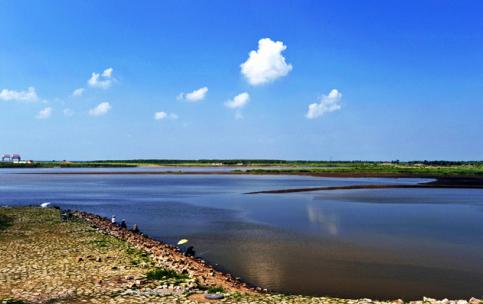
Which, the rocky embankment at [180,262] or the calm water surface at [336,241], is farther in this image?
the calm water surface at [336,241]

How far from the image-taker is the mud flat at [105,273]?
15070 millimetres

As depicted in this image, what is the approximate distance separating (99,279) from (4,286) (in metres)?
3.33

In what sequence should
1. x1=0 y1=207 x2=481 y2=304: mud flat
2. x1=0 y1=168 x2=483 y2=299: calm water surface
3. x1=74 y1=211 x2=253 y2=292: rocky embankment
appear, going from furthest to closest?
1. x1=0 y1=168 x2=483 y2=299: calm water surface
2. x1=74 y1=211 x2=253 y2=292: rocky embankment
3. x1=0 y1=207 x2=481 y2=304: mud flat

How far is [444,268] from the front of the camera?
2216 cm

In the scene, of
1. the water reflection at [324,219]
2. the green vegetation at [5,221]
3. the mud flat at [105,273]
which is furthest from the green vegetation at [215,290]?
the green vegetation at [5,221]

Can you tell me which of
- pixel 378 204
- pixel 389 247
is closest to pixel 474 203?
pixel 378 204

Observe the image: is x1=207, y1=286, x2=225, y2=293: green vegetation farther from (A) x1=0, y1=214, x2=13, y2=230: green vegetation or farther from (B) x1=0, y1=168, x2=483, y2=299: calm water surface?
(A) x1=0, y1=214, x2=13, y2=230: green vegetation

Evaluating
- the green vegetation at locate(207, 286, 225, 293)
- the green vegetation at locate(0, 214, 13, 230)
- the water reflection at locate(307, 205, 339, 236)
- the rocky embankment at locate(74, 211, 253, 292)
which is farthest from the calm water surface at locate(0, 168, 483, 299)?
the green vegetation at locate(0, 214, 13, 230)

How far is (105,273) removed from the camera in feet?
60.5

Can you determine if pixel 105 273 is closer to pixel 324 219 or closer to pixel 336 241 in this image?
pixel 336 241

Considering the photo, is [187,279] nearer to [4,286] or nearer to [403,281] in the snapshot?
[4,286]

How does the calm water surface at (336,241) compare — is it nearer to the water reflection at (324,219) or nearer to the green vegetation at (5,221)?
the water reflection at (324,219)

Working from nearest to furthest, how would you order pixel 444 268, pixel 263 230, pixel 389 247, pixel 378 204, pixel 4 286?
pixel 4 286 → pixel 444 268 → pixel 389 247 → pixel 263 230 → pixel 378 204

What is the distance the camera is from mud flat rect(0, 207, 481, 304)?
15.1 meters
